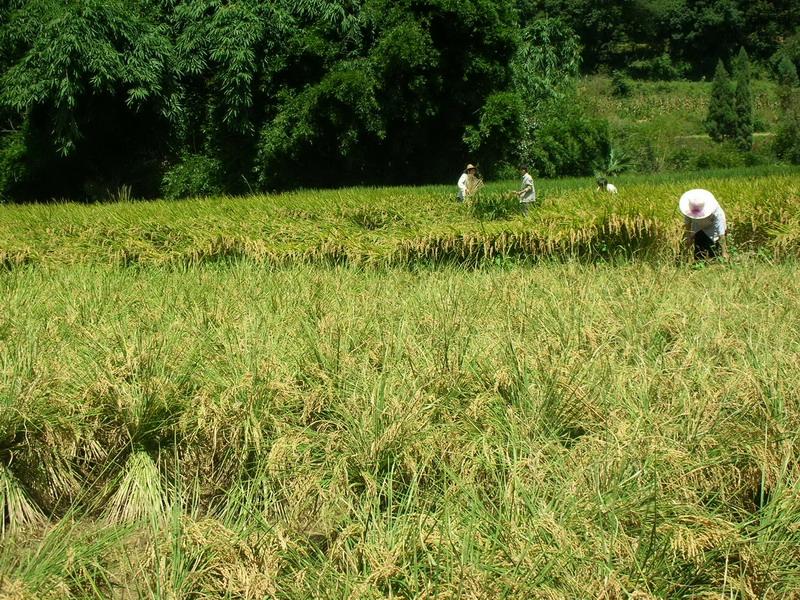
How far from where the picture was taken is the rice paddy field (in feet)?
9.09

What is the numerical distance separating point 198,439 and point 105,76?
1533cm

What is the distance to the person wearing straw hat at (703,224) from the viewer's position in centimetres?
794

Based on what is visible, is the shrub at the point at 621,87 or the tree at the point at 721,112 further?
the shrub at the point at 621,87

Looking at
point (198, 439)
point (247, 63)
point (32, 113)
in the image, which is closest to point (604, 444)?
point (198, 439)

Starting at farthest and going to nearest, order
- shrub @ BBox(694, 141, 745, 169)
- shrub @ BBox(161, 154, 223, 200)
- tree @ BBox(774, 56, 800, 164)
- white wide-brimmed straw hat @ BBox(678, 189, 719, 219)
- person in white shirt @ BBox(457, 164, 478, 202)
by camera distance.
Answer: shrub @ BBox(694, 141, 745, 169) < tree @ BBox(774, 56, 800, 164) < shrub @ BBox(161, 154, 223, 200) < person in white shirt @ BBox(457, 164, 478, 202) < white wide-brimmed straw hat @ BBox(678, 189, 719, 219)

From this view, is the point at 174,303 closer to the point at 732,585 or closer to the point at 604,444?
the point at 604,444

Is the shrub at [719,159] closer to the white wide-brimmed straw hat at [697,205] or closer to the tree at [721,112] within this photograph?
the tree at [721,112]

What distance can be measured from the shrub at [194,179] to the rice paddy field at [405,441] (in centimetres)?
1379

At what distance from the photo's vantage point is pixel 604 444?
3.35 m

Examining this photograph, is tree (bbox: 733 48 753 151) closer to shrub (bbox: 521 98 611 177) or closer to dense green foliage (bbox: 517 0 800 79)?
shrub (bbox: 521 98 611 177)

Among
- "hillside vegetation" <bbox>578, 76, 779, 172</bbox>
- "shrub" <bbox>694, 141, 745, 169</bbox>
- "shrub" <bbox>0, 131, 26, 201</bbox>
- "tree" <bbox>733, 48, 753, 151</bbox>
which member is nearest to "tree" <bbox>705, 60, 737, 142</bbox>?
"tree" <bbox>733, 48, 753, 151</bbox>

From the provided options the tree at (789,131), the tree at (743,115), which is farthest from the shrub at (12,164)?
the tree at (743,115)

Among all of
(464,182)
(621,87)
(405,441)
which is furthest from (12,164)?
(621,87)

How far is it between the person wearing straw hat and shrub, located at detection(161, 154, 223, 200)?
13.8 meters
